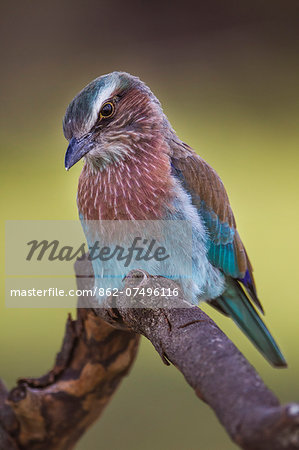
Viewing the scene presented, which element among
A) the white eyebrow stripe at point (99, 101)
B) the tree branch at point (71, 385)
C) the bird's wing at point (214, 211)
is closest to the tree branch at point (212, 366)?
the tree branch at point (71, 385)

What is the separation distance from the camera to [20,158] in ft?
12.3

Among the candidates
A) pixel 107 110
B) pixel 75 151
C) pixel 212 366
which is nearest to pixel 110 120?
pixel 107 110

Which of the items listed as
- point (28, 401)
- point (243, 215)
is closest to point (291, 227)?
Answer: point (243, 215)

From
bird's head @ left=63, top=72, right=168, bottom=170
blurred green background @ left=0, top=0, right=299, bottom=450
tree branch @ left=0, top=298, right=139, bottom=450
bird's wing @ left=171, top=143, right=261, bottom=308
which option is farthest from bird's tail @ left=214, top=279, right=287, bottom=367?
blurred green background @ left=0, top=0, right=299, bottom=450

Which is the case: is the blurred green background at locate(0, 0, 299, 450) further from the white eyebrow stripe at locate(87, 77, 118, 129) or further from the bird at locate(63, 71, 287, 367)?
the white eyebrow stripe at locate(87, 77, 118, 129)

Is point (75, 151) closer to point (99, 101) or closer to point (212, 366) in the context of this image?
point (99, 101)

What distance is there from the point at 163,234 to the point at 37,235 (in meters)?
1.22

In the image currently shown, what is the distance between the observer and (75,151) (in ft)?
5.18

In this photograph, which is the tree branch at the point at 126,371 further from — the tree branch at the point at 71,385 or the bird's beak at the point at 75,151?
the bird's beak at the point at 75,151

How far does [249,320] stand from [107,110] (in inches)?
31.3

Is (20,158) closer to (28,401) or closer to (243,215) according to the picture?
(243,215)

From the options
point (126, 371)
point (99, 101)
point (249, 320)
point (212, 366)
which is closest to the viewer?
point (212, 366)

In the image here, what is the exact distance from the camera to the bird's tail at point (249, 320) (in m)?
1.89

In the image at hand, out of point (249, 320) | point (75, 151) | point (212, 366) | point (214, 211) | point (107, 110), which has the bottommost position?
point (249, 320)
